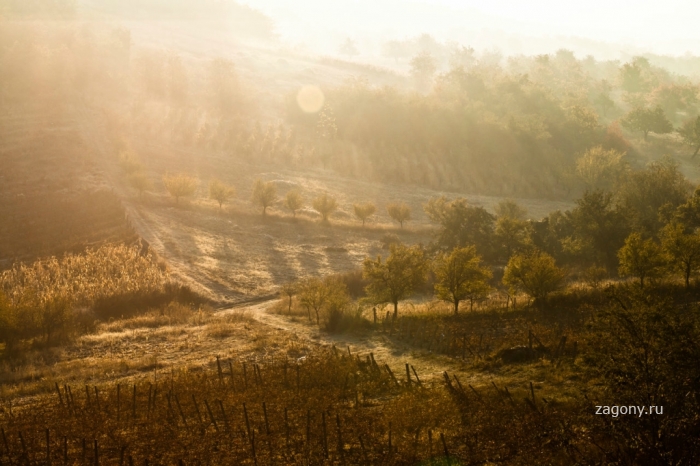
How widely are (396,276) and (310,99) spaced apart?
115m

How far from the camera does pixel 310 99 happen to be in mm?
161000

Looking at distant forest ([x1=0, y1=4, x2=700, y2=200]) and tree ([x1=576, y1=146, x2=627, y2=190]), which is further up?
distant forest ([x1=0, y1=4, x2=700, y2=200])

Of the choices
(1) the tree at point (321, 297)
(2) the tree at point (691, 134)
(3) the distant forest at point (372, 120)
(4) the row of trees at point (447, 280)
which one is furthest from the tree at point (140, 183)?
(2) the tree at point (691, 134)

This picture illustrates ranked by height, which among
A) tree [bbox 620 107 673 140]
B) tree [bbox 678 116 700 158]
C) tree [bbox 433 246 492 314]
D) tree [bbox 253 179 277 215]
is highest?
tree [bbox 620 107 673 140]

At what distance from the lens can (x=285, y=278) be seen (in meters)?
71.4

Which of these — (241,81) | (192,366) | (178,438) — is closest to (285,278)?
(192,366)

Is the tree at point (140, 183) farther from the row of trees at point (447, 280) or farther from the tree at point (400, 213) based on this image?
the row of trees at point (447, 280)

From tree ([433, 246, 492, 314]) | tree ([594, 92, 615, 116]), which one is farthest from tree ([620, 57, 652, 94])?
tree ([433, 246, 492, 314])

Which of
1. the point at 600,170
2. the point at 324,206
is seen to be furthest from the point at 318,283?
the point at 600,170

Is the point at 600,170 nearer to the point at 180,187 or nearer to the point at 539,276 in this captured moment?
the point at 539,276

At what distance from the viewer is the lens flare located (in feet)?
511

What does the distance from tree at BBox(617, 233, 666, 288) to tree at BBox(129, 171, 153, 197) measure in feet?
226

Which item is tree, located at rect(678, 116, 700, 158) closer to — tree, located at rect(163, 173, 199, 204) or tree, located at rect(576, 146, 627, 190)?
tree, located at rect(576, 146, 627, 190)

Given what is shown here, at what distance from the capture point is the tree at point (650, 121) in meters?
151
